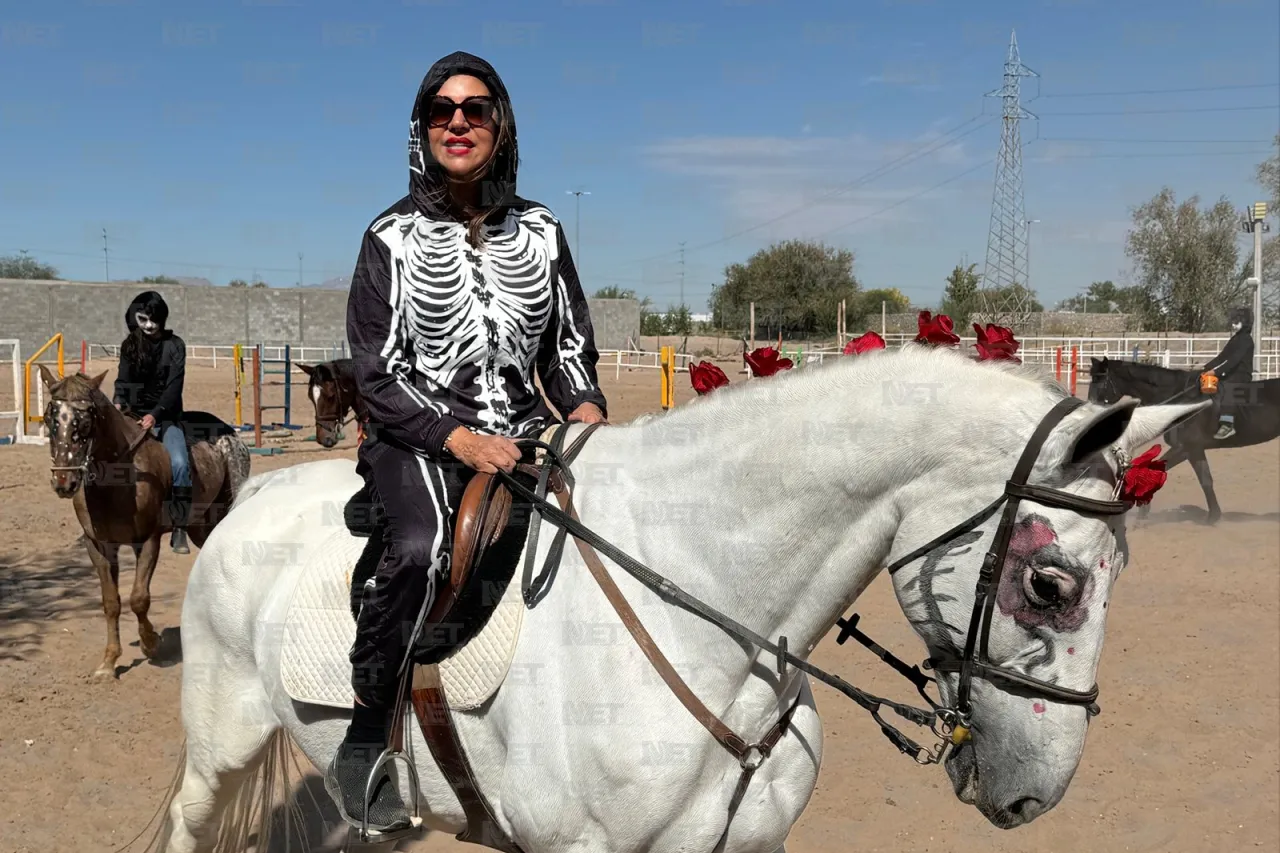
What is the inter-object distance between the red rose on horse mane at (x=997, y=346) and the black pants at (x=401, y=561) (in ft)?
4.56

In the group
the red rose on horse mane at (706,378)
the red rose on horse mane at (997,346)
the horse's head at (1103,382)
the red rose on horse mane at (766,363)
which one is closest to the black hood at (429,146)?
the red rose on horse mane at (706,378)

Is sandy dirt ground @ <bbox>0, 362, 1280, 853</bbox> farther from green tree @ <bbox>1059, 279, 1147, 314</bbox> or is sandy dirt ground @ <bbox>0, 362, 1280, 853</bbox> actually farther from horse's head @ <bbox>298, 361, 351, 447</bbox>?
green tree @ <bbox>1059, 279, 1147, 314</bbox>

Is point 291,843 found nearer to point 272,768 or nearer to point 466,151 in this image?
point 272,768

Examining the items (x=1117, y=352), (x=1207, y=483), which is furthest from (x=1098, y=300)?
(x=1207, y=483)

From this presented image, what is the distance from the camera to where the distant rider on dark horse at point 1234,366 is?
11.2 metres

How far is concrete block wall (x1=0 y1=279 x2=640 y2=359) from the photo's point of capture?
45531 millimetres

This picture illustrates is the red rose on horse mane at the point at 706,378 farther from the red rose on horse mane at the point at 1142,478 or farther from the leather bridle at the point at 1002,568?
the red rose on horse mane at the point at 1142,478

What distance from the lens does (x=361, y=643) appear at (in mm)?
2496

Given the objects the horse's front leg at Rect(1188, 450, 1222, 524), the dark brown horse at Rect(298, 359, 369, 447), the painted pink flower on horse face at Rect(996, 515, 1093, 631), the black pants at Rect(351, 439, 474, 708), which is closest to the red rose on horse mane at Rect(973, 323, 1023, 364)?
the painted pink flower on horse face at Rect(996, 515, 1093, 631)

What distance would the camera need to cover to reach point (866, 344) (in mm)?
2379

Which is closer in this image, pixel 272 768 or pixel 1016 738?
pixel 1016 738

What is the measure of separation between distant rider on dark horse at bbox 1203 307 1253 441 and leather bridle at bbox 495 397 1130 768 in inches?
427

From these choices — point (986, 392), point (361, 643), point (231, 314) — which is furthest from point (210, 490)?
point (231, 314)

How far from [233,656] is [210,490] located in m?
5.30
